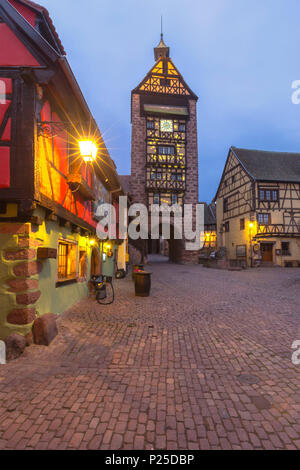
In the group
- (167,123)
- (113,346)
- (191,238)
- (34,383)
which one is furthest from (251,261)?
(34,383)

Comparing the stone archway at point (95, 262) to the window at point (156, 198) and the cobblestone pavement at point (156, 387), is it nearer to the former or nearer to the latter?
the cobblestone pavement at point (156, 387)

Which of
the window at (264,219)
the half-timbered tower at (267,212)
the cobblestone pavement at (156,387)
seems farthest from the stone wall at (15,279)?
the window at (264,219)

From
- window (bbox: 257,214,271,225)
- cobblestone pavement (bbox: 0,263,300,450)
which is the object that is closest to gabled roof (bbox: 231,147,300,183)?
window (bbox: 257,214,271,225)

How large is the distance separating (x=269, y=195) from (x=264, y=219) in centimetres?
242

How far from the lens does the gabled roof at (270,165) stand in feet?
73.0

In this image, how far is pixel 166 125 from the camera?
78.1ft

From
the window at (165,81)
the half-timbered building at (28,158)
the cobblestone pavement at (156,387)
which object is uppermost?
the window at (165,81)

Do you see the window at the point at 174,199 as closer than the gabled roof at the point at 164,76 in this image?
Yes

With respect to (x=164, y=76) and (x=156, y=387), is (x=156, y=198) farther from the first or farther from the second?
(x=156, y=387)

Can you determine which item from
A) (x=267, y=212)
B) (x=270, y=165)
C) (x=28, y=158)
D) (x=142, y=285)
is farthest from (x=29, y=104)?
(x=270, y=165)

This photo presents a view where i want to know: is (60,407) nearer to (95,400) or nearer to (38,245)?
(95,400)

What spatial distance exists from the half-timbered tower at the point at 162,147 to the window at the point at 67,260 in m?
16.6

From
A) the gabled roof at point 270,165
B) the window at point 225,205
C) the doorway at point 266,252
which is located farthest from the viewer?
the window at point 225,205
